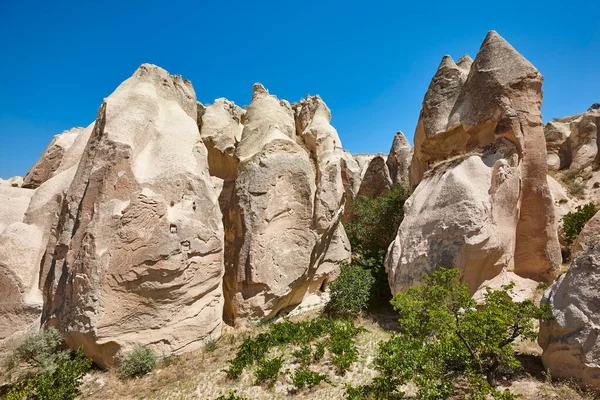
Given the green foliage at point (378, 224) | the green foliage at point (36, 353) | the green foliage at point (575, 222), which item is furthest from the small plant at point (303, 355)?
the green foliage at point (575, 222)

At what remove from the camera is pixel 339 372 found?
20.4 ft

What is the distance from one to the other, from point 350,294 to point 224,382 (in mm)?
4543

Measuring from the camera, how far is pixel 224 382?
611 cm

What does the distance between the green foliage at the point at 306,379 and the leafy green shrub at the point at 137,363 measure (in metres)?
3.01

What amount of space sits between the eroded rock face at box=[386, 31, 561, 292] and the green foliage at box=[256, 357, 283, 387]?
4.34m

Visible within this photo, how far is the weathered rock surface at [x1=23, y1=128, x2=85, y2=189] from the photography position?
1127cm

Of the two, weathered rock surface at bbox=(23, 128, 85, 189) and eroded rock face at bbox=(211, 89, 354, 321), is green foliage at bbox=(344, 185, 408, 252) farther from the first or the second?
weathered rock surface at bbox=(23, 128, 85, 189)

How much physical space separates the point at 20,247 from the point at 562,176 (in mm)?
24326

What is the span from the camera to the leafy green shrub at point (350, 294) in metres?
9.48

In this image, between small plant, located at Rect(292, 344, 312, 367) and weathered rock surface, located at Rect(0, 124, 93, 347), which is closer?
small plant, located at Rect(292, 344, 312, 367)

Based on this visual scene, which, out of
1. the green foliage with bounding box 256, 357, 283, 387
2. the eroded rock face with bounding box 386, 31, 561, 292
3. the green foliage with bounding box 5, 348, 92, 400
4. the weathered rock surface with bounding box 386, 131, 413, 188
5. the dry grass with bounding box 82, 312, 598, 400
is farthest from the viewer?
the weathered rock surface with bounding box 386, 131, 413, 188

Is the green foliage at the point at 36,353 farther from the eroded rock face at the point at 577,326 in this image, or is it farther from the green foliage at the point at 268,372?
the eroded rock face at the point at 577,326

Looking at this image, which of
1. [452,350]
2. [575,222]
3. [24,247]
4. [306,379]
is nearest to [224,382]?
[306,379]

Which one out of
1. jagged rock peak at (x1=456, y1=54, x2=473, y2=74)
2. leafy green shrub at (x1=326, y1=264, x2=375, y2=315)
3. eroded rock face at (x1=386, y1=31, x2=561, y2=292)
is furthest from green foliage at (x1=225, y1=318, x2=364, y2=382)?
jagged rock peak at (x1=456, y1=54, x2=473, y2=74)
